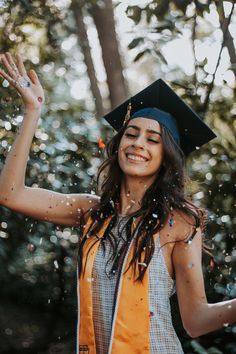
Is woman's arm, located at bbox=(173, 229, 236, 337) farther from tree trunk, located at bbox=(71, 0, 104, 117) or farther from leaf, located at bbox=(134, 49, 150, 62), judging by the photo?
tree trunk, located at bbox=(71, 0, 104, 117)

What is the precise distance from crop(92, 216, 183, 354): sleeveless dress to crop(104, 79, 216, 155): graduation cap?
2.11ft

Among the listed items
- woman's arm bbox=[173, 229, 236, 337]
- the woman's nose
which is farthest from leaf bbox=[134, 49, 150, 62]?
woman's arm bbox=[173, 229, 236, 337]

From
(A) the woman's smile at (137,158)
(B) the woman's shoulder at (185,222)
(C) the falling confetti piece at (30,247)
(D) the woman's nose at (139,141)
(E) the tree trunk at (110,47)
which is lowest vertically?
(B) the woman's shoulder at (185,222)

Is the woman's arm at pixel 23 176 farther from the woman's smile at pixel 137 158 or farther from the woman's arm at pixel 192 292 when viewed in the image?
the woman's arm at pixel 192 292

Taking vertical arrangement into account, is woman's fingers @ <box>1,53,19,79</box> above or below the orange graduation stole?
above

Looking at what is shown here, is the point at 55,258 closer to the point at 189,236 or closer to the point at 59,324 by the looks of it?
the point at 59,324

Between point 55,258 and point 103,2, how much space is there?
104 inches

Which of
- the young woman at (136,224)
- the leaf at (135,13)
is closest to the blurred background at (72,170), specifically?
the leaf at (135,13)

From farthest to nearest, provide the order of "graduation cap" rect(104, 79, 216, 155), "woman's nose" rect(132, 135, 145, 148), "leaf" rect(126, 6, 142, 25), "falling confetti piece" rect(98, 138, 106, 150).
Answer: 1. "falling confetti piece" rect(98, 138, 106, 150)
2. "leaf" rect(126, 6, 142, 25)
3. "graduation cap" rect(104, 79, 216, 155)
4. "woman's nose" rect(132, 135, 145, 148)

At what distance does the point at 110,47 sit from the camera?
6.21 metres

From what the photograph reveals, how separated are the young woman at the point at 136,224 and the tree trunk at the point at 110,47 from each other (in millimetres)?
3082

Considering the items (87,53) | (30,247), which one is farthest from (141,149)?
(87,53)

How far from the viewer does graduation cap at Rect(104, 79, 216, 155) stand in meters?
2.94

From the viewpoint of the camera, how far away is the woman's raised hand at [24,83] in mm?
2672
